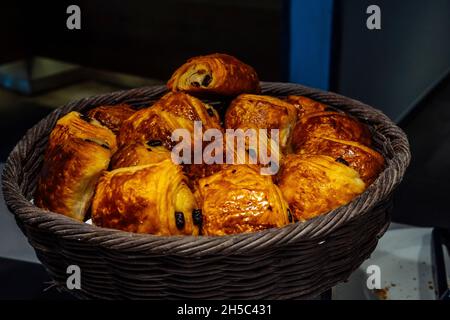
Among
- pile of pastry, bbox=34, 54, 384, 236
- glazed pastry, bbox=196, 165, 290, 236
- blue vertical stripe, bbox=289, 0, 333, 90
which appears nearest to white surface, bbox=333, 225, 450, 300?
pile of pastry, bbox=34, 54, 384, 236

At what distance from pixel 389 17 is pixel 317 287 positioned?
2.61 metres

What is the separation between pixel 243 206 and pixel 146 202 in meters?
0.16

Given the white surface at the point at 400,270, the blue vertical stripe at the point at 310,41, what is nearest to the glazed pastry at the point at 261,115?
the white surface at the point at 400,270

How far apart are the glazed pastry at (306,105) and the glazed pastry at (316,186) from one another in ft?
0.95

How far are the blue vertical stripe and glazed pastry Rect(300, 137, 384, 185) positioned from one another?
5.33ft

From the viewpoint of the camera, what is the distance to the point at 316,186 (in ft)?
3.27

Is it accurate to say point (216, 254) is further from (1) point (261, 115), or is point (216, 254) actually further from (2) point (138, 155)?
(1) point (261, 115)

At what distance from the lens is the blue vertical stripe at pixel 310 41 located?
263 cm

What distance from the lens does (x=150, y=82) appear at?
14.4 ft

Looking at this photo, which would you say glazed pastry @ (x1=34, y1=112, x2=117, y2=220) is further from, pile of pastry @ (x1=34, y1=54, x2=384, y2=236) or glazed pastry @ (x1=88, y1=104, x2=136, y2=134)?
glazed pastry @ (x1=88, y1=104, x2=136, y2=134)

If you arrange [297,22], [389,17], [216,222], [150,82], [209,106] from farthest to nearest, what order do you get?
[150,82] → [389,17] → [297,22] → [209,106] → [216,222]

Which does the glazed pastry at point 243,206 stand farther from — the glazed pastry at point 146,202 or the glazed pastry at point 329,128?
the glazed pastry at point 329,128
